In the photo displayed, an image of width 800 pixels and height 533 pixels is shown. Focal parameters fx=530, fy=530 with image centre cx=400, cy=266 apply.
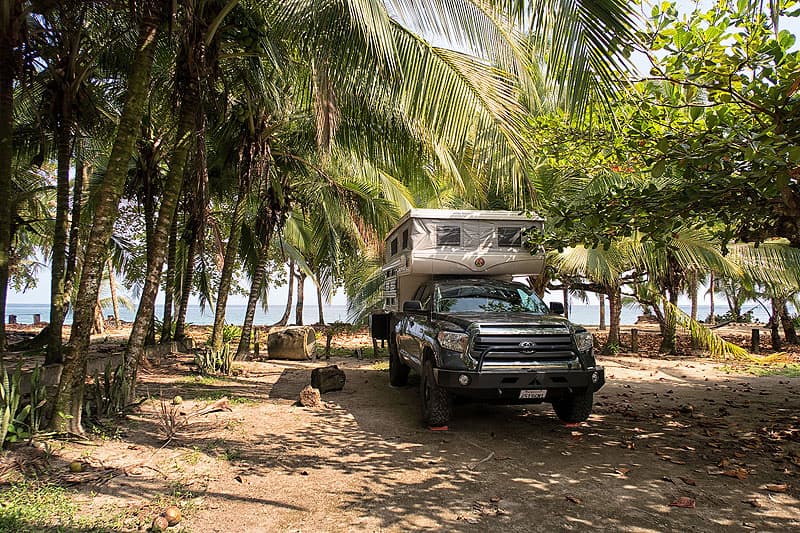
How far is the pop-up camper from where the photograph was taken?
8.30m

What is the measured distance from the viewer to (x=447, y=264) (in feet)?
27.4

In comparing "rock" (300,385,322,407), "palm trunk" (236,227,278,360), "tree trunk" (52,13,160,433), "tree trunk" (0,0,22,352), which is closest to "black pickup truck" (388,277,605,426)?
"rock" (300,385,322,407)

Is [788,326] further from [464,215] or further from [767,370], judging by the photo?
[464,215]

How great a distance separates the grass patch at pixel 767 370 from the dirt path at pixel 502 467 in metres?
3.55

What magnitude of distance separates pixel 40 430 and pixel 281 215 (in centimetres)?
764

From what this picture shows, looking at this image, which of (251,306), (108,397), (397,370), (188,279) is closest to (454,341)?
A: (397,370)

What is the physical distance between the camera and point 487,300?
7.38m

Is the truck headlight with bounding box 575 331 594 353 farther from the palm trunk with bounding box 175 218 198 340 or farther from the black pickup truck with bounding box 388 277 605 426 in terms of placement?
the palm trunk with bounding box 175 218 198 340

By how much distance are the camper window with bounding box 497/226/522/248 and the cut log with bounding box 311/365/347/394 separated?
3.49 m

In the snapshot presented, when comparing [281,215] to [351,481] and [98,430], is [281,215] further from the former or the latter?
[351,481]

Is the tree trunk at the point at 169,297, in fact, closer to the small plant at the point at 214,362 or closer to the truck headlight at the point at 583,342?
the small plant at the point at 214,362

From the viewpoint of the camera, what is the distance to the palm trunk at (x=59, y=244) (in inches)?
330

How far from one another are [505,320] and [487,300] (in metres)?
1.18

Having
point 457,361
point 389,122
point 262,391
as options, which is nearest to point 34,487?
point 457,361
